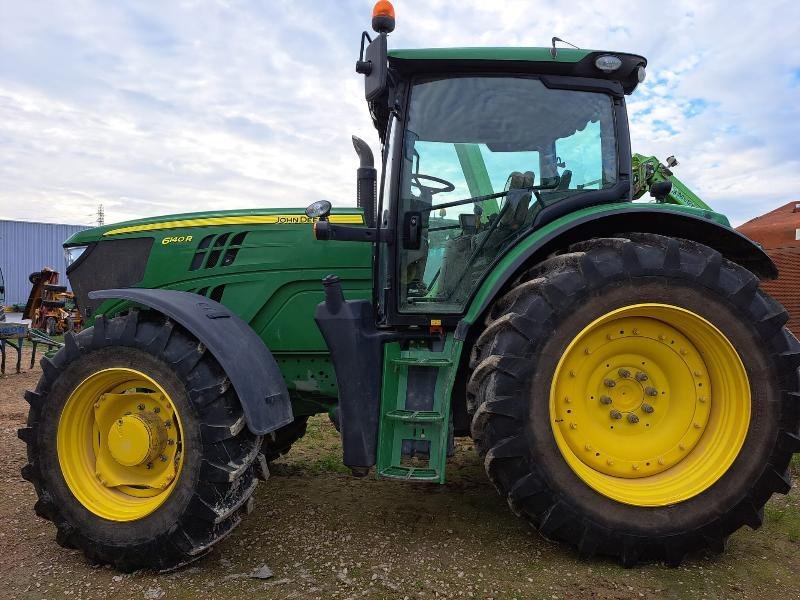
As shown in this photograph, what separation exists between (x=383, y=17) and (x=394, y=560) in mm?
2516

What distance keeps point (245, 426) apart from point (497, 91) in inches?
81.5

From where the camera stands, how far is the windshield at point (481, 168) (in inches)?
118

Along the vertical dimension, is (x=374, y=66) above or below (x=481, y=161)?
above

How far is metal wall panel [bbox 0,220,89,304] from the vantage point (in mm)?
23141

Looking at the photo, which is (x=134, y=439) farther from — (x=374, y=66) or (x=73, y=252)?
(x=374, y=66)

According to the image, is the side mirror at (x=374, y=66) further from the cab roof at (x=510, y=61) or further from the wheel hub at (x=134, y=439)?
the wheel hub at (x=134, y=439)

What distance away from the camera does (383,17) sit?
264 centimetres

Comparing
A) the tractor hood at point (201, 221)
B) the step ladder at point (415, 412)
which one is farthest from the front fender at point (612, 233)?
the tractor hood at point (201, 221)

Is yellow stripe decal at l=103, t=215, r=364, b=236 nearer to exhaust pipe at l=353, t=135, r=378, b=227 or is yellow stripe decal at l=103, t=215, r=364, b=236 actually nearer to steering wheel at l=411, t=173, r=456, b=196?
exhaust pipe at l=353, t=135, r=378, b=227

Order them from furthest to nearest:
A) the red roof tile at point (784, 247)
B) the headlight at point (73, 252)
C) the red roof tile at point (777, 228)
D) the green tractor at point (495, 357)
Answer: the red roof tile at point (777, 228) < the red roof tile at point (784, 247) < the headlight at point (73, 252) < the green tractor at point (495, 357)

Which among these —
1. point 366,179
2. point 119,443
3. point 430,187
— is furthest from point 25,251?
point 430,187

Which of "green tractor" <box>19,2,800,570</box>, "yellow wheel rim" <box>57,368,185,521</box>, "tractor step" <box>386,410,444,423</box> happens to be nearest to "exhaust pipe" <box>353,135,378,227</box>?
"green tractor" <box>19,2,800,570</box>

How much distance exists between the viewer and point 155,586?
8.59ft

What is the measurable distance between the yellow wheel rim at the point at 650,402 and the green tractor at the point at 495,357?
0.04 feet
